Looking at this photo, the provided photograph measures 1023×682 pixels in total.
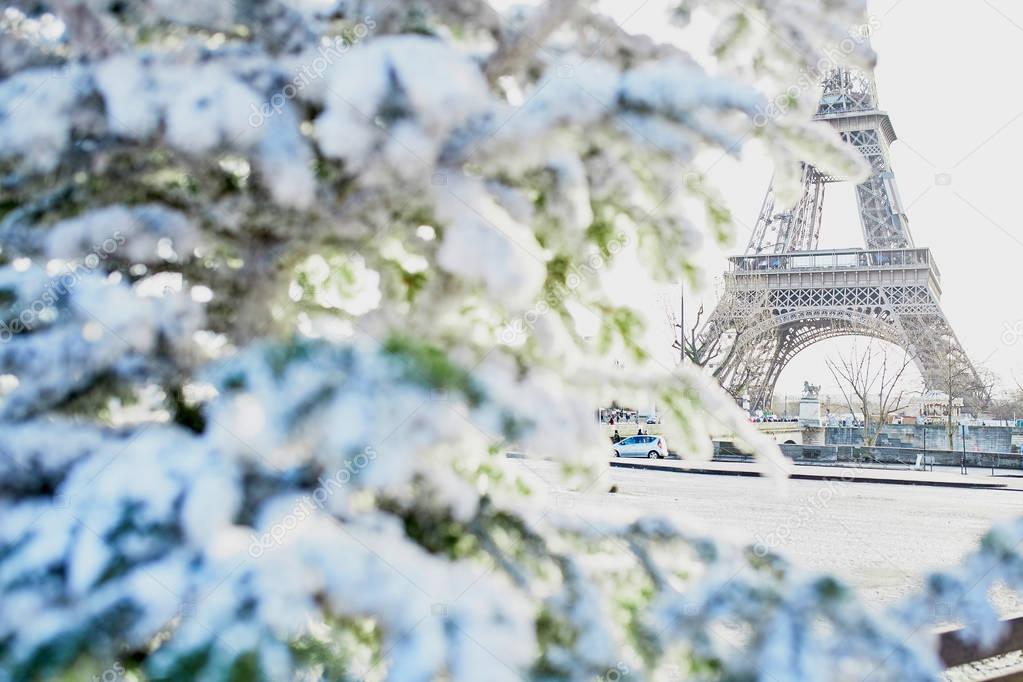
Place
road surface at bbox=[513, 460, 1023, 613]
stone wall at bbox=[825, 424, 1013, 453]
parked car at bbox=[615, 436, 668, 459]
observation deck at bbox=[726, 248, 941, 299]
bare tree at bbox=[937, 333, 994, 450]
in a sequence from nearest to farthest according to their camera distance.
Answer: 1. road surface at bbox=[513, 460, 1023, 613]
2. parked car at bbox=[615, 436, 668, 459]
3. stone wall at bbox=[825, 424, 1013, 453]
4. bare tree at bbox=[937, 333, 994, 450]
5. observation deck at bbox=[726, 248, 941, 299]

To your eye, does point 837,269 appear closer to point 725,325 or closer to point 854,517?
point 725,325

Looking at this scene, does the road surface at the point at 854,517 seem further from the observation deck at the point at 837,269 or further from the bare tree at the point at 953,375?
the bare tree at the point at 953,375

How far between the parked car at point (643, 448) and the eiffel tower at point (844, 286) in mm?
5568

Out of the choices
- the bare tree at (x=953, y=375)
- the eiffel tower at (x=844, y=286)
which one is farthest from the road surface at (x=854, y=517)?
the bare tree at (x=953, y=375)

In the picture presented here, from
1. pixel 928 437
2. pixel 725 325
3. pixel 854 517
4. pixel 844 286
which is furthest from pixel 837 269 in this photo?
pixel 854 517

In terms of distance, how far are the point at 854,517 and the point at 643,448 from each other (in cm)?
1499

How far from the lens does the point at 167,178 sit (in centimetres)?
163

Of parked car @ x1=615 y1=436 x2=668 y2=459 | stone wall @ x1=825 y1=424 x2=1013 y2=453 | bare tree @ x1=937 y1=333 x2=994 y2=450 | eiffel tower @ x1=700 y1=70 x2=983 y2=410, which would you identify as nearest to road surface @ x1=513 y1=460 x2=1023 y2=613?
parked car @ x1=615 y1=436 x2=668 y2=459

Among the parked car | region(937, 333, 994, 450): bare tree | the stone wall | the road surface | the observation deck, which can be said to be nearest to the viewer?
the road surface

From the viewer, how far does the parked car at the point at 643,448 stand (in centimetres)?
2689

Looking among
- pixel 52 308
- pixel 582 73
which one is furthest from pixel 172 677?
pixel 582 73

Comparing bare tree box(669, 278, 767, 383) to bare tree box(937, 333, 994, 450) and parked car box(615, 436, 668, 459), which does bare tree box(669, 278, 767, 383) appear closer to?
parked car box(615, 436, 668, 459)

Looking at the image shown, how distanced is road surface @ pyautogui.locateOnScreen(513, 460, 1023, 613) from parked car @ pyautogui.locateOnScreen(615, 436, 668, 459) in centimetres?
774

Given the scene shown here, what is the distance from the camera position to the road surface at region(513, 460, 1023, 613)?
7898mm
